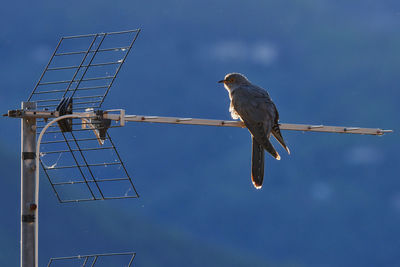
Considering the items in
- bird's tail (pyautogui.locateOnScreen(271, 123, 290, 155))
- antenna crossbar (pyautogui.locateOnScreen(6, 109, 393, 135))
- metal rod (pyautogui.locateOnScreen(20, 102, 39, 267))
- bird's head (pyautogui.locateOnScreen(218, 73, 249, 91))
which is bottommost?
metal rod (pyautogui.locateOnScreen(20, 102, 39, 267))

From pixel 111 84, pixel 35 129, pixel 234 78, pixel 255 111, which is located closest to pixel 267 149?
pixel 255 111

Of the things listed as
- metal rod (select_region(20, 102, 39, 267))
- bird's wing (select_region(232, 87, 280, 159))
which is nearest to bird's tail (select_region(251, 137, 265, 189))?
bird's wing (select_region(232, 87, 280, 159))

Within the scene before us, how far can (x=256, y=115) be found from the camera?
11.4 meters

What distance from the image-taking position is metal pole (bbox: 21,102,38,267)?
7.79 m

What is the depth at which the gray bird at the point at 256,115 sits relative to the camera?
10773mm

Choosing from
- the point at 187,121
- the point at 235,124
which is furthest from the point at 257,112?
the point at 187,121

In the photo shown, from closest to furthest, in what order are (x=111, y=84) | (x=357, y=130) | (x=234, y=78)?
(x=111, y=84), (x=357, y=130), (x=234, y=78)

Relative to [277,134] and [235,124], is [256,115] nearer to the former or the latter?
[277,134]

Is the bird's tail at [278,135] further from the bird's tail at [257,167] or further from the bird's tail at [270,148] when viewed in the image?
the bird's tail at [257,167]

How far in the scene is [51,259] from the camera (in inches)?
319

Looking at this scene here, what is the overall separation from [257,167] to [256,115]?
1061 mm

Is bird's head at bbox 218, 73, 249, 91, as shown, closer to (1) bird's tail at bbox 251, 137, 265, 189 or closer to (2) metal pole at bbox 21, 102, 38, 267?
(1) bird's tail at bbox 251, 137, 265, 189

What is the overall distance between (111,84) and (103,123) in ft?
1.82

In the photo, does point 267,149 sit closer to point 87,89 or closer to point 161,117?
point 161,117
